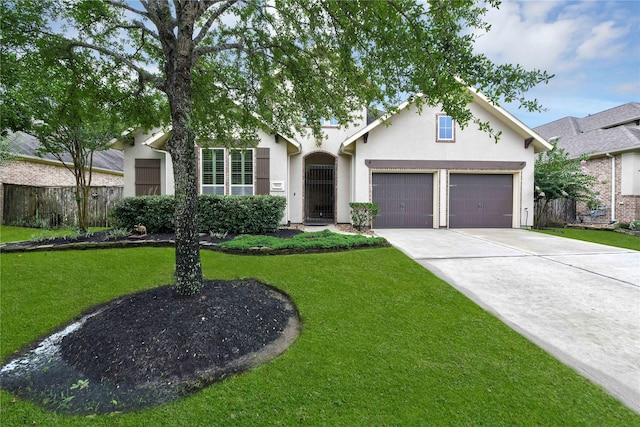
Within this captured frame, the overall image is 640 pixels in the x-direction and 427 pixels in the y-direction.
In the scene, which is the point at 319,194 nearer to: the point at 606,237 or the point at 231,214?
the point at 231,214

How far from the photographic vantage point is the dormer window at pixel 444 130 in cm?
1135

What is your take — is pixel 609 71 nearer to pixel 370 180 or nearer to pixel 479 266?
pixel 370 180

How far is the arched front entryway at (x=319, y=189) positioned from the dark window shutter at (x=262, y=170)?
7.47ft

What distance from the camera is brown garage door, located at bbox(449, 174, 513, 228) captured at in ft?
37.7

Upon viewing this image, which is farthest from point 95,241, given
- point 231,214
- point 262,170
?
point 262,170

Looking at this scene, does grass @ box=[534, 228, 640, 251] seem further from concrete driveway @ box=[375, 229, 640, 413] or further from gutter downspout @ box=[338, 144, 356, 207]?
gutter downspout @ box=[338, 144, 356, 207]

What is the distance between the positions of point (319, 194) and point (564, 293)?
10.1 meters

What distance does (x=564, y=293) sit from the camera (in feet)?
13.6

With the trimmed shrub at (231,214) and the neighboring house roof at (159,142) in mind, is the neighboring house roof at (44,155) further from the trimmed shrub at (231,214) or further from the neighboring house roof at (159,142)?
the trimmed shrub at (231,214)

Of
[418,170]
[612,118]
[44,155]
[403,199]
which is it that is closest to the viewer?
[418,170]

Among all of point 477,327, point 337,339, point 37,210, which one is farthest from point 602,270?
point 37,210

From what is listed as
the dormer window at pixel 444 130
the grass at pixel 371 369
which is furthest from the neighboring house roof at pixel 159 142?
the grass at pixel 371 369

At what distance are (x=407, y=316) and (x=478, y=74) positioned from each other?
9.24 feet

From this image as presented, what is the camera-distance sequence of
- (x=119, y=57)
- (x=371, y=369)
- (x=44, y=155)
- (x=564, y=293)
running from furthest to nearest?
(x=44, y=155) → (x=564, y=293) → (x=119, y=57) → (x=371, y=369)
